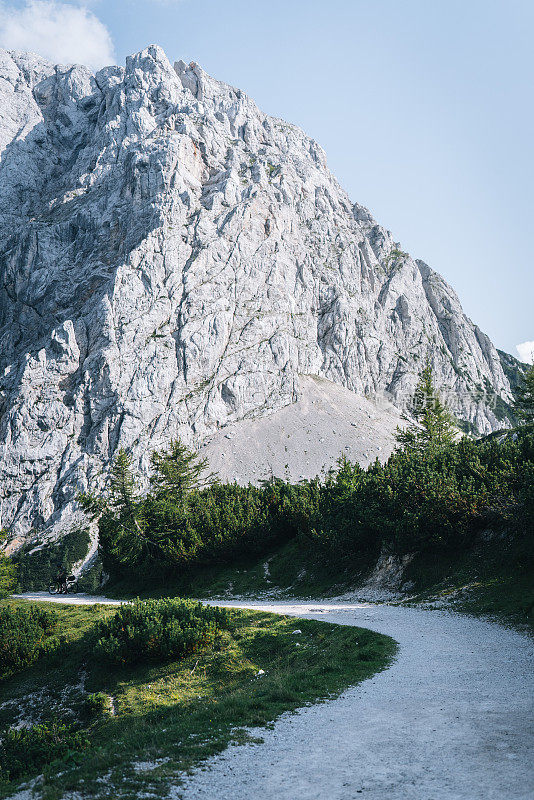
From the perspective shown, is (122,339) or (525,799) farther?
(122,339)

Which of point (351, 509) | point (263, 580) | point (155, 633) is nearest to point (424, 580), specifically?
point (351, 509)

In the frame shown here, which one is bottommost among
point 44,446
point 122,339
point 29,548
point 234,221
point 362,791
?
point 29,548

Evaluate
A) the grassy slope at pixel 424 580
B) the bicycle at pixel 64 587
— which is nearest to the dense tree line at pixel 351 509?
the grassy slope at pixel 424 580

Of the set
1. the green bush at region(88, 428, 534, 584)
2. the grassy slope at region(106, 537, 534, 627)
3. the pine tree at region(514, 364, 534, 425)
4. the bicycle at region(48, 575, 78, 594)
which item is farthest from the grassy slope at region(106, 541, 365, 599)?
the pine tree at region(514, 364, 534, 425)

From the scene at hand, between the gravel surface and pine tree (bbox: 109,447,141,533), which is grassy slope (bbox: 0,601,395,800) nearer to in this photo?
the gravel surface

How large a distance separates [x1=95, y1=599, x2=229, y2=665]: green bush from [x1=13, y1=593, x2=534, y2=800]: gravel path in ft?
26.4

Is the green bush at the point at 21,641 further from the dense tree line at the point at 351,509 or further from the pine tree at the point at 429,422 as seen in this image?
the pine tree at the point at 429,422

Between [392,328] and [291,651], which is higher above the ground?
[392,328]

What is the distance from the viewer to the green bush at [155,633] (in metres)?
16.5

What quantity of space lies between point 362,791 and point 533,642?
10349 mm

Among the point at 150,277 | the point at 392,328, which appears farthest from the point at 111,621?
the point at 392,328

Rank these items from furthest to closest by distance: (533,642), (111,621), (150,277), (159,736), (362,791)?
1. (150,277)
2. (111,621)
3. (533,642)
4. (159,736)
5. (362,791)

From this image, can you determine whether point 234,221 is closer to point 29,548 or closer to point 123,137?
point 123,137

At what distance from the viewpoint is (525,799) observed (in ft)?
17.2
